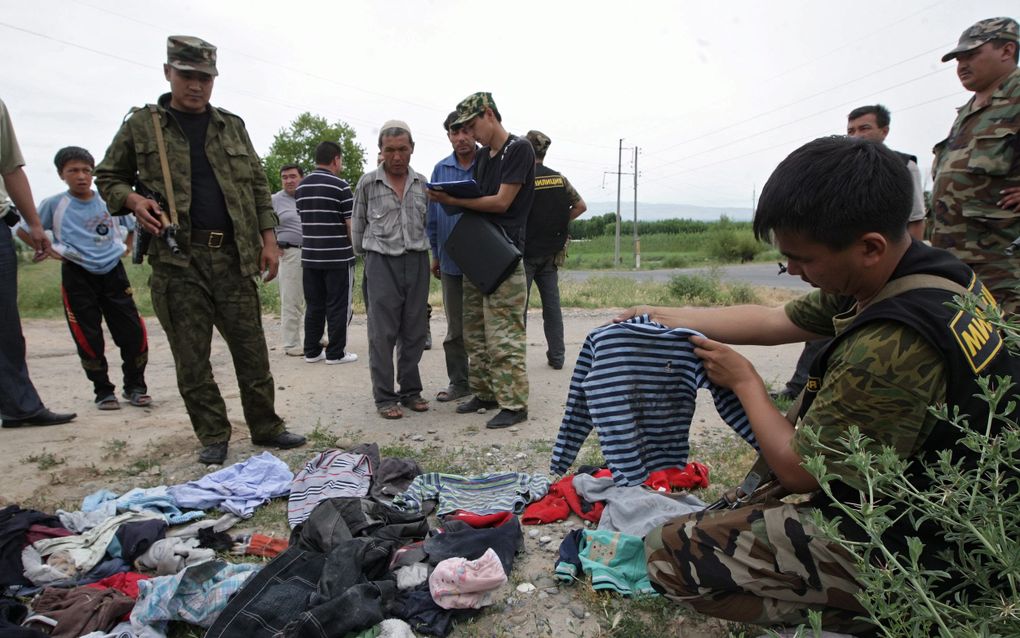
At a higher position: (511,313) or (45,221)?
(45,221)

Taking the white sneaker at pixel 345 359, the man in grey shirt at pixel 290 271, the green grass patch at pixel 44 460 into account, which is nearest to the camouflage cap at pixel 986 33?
the white sneaker at pixel 345 359

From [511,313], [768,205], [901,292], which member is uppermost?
[768,205]

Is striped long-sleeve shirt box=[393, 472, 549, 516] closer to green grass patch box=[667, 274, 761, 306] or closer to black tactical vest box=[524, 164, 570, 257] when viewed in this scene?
black tactical vest box=[524, 164, 570, 257]

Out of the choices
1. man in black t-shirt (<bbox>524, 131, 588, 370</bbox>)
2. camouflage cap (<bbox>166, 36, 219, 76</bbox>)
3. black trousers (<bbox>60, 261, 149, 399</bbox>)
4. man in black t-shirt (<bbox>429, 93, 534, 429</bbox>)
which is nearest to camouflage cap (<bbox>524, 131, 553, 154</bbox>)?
man in black t-shirt (<bbox>524, 131, 588, 370</bbox>)

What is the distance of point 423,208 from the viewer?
4891mm

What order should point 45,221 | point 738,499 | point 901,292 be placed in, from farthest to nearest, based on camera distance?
1. point 45,221
2. point 738,499
3. point 901,292

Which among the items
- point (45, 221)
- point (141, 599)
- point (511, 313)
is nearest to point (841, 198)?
point (141, 599)

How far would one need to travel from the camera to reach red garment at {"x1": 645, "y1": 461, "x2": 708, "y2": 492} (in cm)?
294

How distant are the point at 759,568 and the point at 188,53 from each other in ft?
12.5

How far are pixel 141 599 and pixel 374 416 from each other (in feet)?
8.41

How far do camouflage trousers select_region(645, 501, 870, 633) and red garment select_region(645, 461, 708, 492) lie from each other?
68 centimetres

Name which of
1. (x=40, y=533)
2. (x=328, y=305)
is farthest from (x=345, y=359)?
(x=40, y=533)

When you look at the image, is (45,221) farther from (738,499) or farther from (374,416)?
(738,499)

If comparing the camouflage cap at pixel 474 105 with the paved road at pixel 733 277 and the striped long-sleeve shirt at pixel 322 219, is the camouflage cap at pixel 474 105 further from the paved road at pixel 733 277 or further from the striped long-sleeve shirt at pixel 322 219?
the paved road at pixel 733 277
